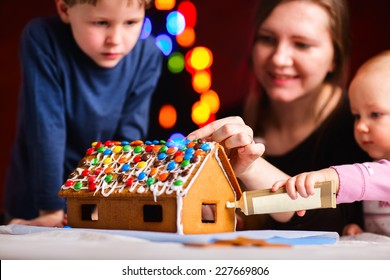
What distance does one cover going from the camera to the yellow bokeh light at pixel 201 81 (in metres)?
1.48

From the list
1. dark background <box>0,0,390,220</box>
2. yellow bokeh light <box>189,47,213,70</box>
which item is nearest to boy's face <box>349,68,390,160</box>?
dark background <box>0,0,390,220</box>

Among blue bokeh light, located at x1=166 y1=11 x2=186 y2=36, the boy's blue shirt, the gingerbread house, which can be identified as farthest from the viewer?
blue bokeh light, located at x1=166 y1=11 x2=186 y2=36

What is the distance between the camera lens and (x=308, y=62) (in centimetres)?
128

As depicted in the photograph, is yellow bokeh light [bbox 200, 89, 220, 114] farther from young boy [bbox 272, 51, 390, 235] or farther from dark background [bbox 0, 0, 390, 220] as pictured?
young boy [bbox 272, 51, 390, 235]

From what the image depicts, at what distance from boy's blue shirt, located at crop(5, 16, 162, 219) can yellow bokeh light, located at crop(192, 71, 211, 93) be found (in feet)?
0.63

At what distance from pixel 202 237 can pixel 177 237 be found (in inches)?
1.4

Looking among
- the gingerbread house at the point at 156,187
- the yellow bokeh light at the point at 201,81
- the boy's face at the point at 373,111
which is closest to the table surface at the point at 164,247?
the gingerbread house at the point at 156,187

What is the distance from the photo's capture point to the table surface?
763 millimetres

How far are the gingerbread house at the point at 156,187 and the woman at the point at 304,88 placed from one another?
309mm

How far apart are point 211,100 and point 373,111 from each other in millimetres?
480

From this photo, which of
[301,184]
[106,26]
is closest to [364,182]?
[301,184]

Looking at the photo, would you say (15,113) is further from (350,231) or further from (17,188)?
(350,231)

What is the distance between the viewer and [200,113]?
1456mm
